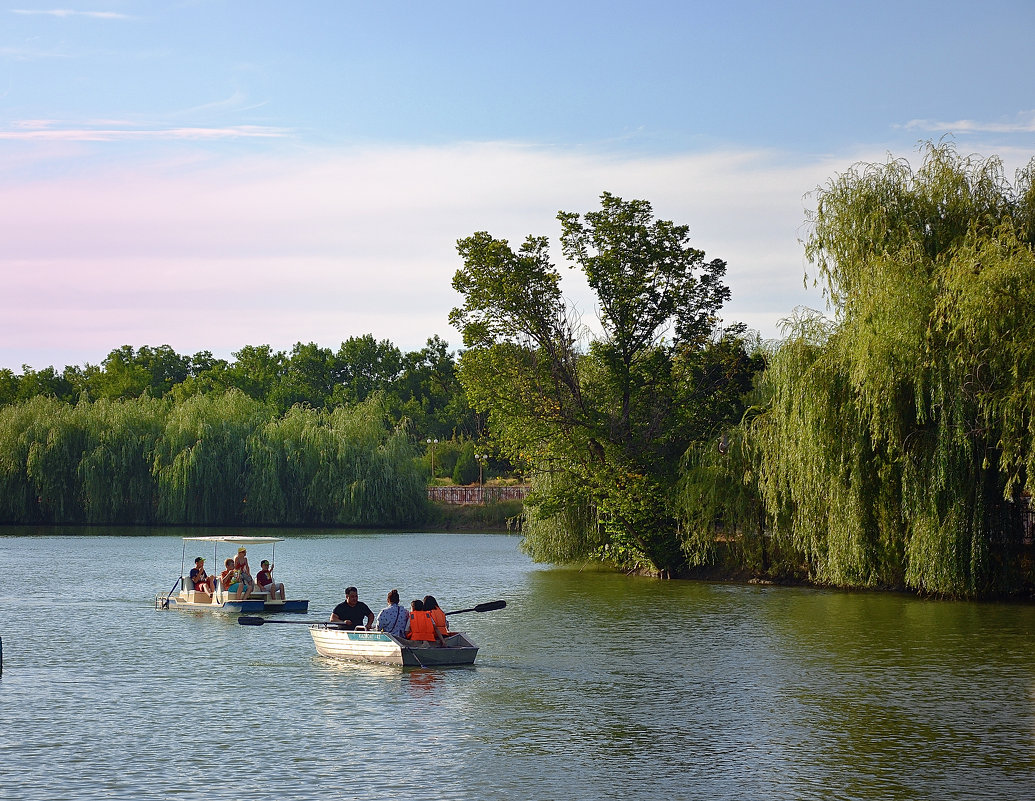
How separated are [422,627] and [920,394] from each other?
13828 mm

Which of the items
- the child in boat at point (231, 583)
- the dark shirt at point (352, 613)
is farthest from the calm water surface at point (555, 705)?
the dark shirt at point (352, 613)

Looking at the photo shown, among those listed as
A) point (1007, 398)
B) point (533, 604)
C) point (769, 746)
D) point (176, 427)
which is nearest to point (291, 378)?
point (176, 427)

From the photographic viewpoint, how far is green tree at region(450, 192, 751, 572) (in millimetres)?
40281

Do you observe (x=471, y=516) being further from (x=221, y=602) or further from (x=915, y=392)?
(x=915, y=392)

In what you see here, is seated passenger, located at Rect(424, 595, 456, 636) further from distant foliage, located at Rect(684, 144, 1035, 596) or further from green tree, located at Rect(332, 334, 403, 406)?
green tree, located at Rect(332, 334, 403, 406)

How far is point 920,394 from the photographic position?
96.4 ft

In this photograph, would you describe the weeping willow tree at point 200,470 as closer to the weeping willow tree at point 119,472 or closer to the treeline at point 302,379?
the weeping willow tree at point 119,472

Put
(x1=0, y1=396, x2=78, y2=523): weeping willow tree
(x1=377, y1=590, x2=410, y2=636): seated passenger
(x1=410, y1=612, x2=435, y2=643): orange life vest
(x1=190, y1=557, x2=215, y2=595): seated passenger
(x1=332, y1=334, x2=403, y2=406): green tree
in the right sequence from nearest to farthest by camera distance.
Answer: (x1=410, y1=612, x2=435, y2=643): orange life vest, (x1=377, y1=590, x2=410, y2=636): seated passenger, (x1=190, y1=557, x2=215, y2=595): seated passenger, (x1=0, y1=396, x2=78, y2=523): weeping willow tree, (x1=332, y1=334, x2=403, y2=406): green tree

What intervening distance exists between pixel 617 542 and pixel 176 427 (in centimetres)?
3591

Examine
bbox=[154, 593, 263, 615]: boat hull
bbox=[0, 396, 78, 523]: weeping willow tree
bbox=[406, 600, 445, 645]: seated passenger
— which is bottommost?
bbox=[154, 593, 263, 615]: boat hull

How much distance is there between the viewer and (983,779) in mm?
14547

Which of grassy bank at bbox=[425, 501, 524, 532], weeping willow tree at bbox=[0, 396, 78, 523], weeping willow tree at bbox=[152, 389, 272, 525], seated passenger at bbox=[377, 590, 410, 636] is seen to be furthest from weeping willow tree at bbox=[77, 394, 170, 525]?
seated passenger at bbox=[377, 590, 410, 636]

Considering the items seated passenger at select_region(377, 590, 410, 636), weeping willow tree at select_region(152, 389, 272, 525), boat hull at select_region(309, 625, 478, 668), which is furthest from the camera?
weeping willow tree at select_region(152, 389, 272, 525)

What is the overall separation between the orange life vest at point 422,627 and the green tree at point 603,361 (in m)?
17.4
